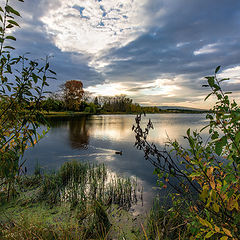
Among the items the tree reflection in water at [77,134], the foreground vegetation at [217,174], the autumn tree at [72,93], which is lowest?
the tree reflection in water at [77,134]

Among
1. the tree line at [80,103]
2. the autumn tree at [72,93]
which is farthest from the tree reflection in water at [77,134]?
the autumn tree at [72,93]

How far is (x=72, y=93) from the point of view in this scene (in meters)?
68.8

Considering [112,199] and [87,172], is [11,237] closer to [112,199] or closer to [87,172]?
[112,199]

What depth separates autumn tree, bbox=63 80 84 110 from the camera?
6725 centimetres

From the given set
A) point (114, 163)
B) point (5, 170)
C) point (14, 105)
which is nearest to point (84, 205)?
point (5, 170)

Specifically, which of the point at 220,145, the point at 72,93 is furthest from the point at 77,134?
the point at 72,93

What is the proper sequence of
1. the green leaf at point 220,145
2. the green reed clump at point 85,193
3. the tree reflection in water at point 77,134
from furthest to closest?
the tree reflection in water at point 77,134 → the green reed clump at point 85,193 → the green leaf at point 220,145

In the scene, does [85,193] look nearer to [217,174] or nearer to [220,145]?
[217,174]

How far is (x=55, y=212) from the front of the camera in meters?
4.60

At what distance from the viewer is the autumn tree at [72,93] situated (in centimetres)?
6725

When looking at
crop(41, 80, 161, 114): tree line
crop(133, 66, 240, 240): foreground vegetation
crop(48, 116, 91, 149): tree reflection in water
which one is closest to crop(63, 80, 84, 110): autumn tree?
crop(41, 80, 161, 114): tree line

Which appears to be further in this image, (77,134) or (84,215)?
(77,134)

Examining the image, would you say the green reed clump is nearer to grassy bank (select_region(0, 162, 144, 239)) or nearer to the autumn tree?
grassy bank (select_region(0, 162, 144, 239))

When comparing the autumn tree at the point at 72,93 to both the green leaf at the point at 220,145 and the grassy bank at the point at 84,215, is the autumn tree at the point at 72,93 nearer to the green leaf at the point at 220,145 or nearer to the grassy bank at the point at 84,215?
the grassy bank at the point at 84,215
